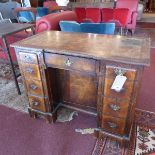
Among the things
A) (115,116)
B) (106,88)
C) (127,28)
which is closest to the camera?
(106,88)

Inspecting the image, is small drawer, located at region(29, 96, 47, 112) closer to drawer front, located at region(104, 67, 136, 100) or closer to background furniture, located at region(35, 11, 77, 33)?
drawer front, located at region(104, 67, 136, 100)

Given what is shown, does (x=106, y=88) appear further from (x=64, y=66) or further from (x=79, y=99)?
(x=79, y=99)

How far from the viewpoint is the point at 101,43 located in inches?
54.2

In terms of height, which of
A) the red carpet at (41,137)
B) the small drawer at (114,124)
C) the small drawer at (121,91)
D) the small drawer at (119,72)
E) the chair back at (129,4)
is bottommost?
the red carpet at (41,137)

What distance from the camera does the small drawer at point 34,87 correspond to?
1542 millimetres

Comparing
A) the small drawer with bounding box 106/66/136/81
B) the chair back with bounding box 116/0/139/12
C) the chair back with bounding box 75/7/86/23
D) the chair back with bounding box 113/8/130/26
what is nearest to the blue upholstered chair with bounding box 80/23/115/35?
the small drawer with bounding box 106/66/136/81

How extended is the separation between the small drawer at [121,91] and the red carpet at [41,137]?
21.5 inches

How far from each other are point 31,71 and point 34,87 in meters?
0.18

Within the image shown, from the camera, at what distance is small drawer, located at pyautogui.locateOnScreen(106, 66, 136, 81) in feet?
3.61

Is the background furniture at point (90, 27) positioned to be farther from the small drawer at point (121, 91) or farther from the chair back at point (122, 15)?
the chair back at point (122, 15)

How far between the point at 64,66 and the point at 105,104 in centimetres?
44

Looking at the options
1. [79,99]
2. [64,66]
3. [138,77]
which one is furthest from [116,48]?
[79,99]

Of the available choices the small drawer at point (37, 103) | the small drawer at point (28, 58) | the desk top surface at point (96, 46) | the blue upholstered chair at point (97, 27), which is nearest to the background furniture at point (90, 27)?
the blue upholstered chair at point (97, 27)

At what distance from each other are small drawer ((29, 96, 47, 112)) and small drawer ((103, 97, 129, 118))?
0.62 metres
